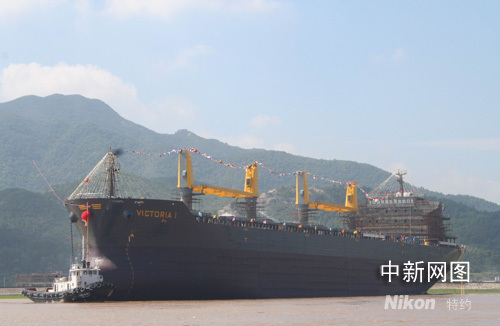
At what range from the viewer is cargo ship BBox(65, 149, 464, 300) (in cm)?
6147

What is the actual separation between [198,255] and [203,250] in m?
0.71

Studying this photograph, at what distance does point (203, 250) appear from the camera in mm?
64750

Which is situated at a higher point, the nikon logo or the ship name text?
the ship name text

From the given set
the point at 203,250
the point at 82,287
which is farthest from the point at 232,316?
the point at 203,250

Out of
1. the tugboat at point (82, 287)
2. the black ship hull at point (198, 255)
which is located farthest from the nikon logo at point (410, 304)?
the tugboat at point (82, 287)

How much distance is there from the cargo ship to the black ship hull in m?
0.08

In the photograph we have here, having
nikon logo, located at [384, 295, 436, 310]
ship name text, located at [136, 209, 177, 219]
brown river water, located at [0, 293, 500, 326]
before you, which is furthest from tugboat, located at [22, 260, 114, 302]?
nikon logo, located at [384, 295, 436, 310]

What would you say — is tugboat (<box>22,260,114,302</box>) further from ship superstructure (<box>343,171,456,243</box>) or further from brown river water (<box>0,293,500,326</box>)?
ship superstructure (<box>343,171,456,243</box>)

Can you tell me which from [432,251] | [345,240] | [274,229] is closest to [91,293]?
[274,229]

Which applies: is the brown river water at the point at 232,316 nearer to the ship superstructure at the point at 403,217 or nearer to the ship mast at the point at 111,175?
the ship mast at the point at 111,175

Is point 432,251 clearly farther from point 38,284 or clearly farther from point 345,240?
point 38,284

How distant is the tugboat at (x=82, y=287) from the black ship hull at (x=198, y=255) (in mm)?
1009

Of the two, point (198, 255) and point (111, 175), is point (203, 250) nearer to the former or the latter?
point (198, 255)

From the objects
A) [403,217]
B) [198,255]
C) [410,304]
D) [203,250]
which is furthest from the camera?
[403,217]
